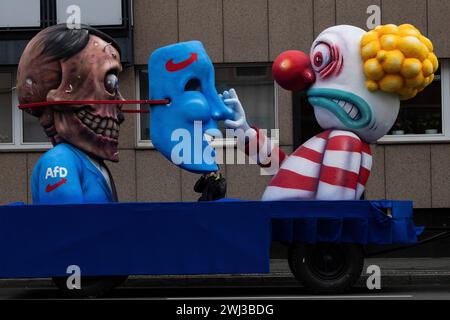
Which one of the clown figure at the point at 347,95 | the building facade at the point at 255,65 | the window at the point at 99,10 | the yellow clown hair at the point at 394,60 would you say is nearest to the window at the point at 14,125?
the building facade at the point at 255,65

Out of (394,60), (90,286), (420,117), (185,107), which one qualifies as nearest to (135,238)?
(90,286)

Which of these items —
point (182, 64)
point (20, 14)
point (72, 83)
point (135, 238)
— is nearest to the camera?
point (135, 238)

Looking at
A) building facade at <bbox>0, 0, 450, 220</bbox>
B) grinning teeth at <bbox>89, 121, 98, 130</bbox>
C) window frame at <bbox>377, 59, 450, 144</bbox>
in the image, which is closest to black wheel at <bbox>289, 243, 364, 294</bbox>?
grinning teeth at <bbox>89, 121, 98, 130</bbox>

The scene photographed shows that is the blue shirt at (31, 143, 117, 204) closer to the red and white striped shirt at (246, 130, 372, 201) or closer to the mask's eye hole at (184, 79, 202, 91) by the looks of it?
the mask's eye hole at (184, 79, 202, 91)

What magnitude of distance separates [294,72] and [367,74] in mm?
824

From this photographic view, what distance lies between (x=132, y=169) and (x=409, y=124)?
15.3 feet

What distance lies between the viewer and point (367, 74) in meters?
10.9

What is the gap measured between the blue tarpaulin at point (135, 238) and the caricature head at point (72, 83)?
1.00 meters

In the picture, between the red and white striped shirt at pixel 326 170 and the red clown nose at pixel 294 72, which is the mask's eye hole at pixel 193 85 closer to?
the red clown nose at pixel 294 72

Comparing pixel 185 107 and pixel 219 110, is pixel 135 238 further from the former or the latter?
pixel 219 110

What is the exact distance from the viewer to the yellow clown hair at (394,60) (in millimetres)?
10805

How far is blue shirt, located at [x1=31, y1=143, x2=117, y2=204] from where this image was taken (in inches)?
413
